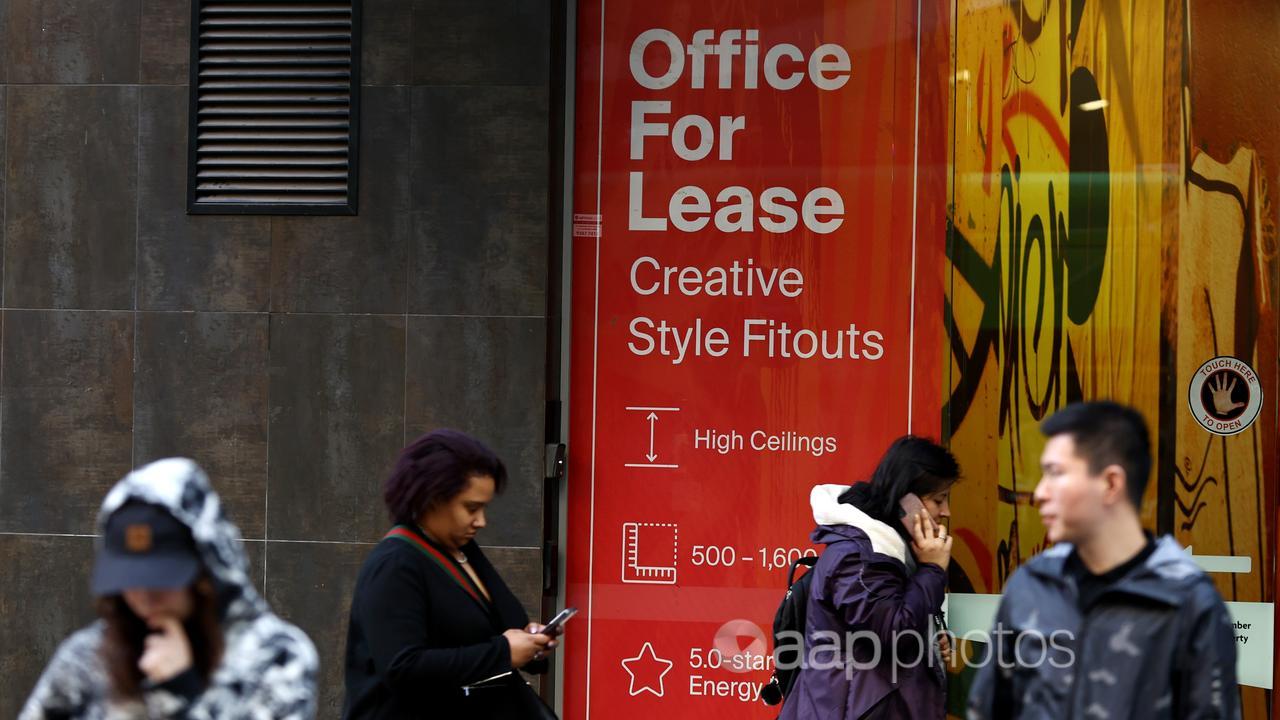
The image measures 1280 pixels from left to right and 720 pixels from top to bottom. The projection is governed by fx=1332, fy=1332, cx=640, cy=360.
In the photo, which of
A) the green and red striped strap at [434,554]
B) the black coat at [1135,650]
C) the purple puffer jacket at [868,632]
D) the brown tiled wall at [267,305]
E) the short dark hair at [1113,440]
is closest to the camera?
the black coat at [1135,650]

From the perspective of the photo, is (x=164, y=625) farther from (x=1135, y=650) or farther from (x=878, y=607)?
(x=878, y=607)

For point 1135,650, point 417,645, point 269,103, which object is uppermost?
point 269,103

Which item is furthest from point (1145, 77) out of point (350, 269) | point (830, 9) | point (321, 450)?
point (321, 450)

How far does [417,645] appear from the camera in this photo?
3.77m

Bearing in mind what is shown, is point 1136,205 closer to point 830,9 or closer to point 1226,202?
point 1226,202

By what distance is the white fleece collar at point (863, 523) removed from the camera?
4504 mm

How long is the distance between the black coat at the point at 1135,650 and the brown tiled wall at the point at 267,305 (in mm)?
3556

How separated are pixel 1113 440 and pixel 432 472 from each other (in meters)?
1.92

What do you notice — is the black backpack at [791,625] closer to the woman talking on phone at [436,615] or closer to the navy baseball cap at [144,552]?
the woman talking on phone at [436,615]

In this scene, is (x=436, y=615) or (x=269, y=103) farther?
(x=269, y=103)

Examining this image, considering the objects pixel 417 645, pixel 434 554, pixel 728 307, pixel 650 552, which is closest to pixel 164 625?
pixel 417 645

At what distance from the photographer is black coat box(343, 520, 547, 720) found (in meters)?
3.76

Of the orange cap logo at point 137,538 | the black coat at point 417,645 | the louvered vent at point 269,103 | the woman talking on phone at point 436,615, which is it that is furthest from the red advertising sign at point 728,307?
the orange cap logo at point 137,538

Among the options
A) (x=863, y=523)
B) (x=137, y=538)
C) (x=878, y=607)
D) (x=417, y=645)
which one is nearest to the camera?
(x=137, y=538)
